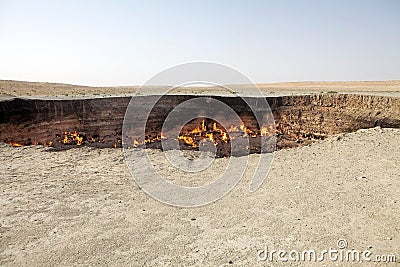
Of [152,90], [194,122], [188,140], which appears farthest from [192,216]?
[152,90]

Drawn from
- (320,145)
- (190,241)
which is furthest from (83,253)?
(320,145)

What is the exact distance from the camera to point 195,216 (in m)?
5.42

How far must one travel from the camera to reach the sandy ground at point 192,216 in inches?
167

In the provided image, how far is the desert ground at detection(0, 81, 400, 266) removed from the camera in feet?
13.8

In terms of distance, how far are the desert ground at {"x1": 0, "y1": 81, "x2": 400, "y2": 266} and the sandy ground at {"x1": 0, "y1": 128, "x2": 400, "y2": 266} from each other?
2 cm

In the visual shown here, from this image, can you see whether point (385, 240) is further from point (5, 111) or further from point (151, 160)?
point (5, 111)

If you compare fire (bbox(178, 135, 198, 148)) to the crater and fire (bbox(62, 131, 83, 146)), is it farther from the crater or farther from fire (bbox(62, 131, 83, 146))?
fire (bbox(62, 131, 83, 146))

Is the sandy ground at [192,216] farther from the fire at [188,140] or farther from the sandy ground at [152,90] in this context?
the sandy ground at [152,90]

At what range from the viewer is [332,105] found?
15141 mm

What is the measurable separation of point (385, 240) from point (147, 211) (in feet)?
12.4

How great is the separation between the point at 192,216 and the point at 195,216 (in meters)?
0.05

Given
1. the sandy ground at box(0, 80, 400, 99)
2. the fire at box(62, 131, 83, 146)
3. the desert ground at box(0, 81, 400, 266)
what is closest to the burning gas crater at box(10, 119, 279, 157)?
the fire at box(62, 131, 83, 146)

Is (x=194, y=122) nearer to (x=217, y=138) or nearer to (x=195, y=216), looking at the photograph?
(x=217, y=138)

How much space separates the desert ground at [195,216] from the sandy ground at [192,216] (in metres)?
0.02
